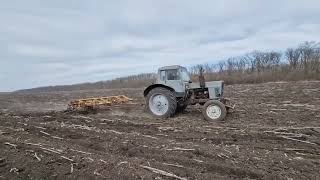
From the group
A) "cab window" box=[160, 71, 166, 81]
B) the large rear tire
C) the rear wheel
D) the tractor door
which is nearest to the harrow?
the large rear tire

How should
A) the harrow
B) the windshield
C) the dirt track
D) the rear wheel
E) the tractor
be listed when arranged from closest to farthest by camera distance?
1. the dirt track
2. the tractor
3. the windshield
4. the rear wheel
5. the harrow

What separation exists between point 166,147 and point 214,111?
14.7ft

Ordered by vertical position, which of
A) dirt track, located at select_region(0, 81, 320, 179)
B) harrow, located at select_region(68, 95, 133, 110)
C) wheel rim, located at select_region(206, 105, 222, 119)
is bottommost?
dirt track, located at select_region(0, 81, 320, 179)

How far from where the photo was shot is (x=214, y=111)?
1273 centimetres

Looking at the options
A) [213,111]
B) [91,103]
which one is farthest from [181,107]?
[91,103]

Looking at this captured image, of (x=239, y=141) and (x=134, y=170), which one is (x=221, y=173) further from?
(x=239, y=141)

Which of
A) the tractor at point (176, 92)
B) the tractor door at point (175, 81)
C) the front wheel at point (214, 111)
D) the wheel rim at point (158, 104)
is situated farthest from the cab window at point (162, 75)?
the front wheel at point (214, 111)

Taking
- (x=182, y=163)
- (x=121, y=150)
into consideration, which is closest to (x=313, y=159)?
(x=182, y=163)

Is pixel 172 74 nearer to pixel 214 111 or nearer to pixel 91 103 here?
pixel 214 111

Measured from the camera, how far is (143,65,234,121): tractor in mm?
13641

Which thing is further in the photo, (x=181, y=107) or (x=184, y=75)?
(x=181, y=107)

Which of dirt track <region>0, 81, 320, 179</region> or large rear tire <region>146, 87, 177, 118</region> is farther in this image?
large rear tire <region>146, 87, 177, 118</region>

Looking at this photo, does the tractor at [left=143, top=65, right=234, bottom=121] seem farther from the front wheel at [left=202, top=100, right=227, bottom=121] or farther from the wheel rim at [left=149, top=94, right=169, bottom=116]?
the front wheel at [left=202, top=100, right=227, bottom=121]

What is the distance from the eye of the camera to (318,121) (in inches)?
455
